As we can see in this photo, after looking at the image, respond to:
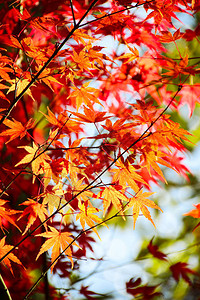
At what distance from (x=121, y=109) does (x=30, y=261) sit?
29.2 inches

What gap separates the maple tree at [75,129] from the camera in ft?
2.48

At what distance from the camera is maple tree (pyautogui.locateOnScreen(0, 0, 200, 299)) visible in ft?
2.48

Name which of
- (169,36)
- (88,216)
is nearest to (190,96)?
(169,36)

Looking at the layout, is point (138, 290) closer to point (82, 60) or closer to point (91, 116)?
point (91, 116)

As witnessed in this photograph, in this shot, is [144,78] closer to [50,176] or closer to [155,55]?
[155,55]

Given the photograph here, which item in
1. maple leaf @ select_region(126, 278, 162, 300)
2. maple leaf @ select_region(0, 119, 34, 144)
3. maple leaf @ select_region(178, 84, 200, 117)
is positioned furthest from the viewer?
maple leaf @ select_region(126, 278, 162, 300)

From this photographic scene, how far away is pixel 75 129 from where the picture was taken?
0.87 meters

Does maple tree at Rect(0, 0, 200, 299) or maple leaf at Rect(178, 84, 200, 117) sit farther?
maple leaf at Rect(178, 84, 200, 117)

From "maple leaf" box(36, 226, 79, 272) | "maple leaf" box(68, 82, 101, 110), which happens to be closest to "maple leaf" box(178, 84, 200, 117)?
"maple leaf" box(68, 82, 101, 110)

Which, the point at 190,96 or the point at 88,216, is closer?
the point at 88,216

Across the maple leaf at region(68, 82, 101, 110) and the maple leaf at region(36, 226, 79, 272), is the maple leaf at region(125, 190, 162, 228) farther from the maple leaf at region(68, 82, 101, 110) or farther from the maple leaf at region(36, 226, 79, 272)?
the maple leaf at region(68, 82, 101, 110)

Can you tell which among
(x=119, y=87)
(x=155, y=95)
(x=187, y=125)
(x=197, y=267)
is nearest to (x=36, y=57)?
(x=119, y=87)

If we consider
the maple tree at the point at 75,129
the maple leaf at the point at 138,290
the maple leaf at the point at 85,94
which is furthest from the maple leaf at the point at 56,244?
the maple leaf at the point at 138,290

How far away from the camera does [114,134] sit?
0.75 metres
